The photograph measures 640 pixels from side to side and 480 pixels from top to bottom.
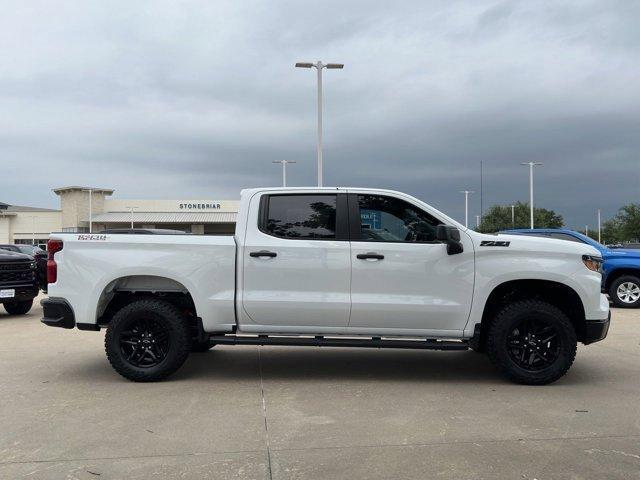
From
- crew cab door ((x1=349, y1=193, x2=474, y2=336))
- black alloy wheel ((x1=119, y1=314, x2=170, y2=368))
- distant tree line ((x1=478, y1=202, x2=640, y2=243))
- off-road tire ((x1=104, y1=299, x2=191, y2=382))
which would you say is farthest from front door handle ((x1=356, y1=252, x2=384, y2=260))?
distant tree line ((x1=478, y1=202, x2=640, y2=243))

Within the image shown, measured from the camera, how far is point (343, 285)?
18.8 feet

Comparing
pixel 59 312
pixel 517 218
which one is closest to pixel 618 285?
pixel 59 312

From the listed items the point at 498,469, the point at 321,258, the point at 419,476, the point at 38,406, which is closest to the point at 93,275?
the point at 38,406

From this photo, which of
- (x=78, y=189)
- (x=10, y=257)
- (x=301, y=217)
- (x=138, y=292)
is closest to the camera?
(x=301, y=217)

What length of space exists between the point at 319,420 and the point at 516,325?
7.40 feet

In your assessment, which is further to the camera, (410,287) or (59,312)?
(59,312)

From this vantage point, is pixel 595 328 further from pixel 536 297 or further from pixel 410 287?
pixel 410 287

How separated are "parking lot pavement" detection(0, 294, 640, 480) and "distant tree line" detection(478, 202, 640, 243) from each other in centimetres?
6135

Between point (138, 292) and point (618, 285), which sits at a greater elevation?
point (138, 292)

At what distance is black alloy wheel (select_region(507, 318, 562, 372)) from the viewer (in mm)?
5727

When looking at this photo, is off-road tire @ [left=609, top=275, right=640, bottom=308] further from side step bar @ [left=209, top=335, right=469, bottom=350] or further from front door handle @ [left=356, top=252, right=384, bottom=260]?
front door handle @ [left=356, top=252, right=384, bottom=260]

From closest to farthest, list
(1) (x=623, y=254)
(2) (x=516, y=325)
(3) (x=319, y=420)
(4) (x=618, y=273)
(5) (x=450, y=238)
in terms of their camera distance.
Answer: (3) (x=319, y=420) → (5) (x=450, y=238) → (2) (x=516, y=325) → (1) (x=623, y=254) → (4) (x=618, y=273)

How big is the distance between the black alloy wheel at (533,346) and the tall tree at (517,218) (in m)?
70.9

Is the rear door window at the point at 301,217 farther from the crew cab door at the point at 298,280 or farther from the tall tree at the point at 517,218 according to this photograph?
the tall tree at the point at 517,218
